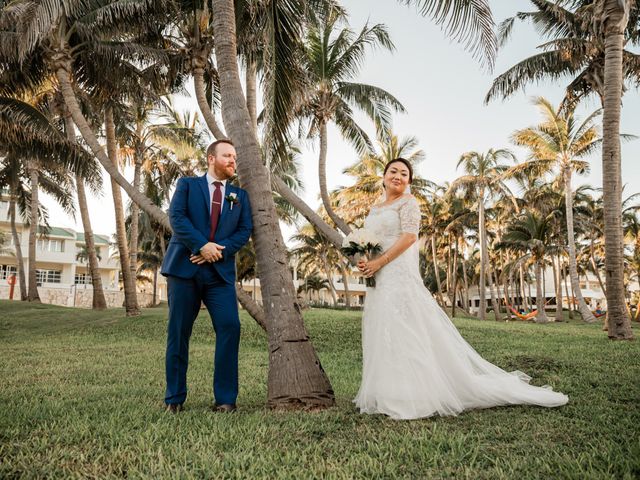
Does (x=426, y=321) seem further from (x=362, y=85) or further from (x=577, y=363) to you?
(x=362, y=85)

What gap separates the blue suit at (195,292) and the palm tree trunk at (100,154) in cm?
304

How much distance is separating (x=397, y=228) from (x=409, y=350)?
1.16m

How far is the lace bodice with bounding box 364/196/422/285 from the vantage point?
184 inches

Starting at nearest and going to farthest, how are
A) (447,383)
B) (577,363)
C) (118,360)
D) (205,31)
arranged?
(447,383), (577,363), (118,360), (205,31)

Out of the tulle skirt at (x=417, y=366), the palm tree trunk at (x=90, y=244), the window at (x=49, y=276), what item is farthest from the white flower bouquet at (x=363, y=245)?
the window at (x=49, y=276)

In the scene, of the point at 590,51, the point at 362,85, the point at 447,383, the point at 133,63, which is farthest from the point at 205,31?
the point at 590,51

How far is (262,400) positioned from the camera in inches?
199

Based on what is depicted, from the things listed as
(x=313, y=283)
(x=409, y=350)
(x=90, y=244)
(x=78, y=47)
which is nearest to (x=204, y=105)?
(x=78, y=47)

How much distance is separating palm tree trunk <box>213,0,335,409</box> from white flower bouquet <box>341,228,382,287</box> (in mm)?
617

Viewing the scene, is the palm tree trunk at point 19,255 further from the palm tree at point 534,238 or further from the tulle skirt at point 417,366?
the palm tree at point 534,238

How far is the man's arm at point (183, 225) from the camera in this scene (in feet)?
13.8

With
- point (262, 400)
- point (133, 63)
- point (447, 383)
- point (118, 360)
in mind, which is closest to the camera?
point (447, 383)

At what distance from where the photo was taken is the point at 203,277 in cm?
433

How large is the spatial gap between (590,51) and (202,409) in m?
19.0
